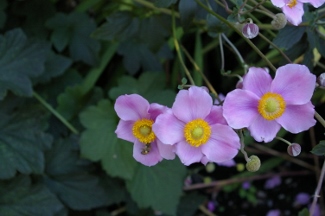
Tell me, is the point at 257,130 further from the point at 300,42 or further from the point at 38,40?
the point at 38,40

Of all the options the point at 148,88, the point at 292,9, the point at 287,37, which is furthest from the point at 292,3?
the point at 148,88

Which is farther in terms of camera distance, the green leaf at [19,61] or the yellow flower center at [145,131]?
the green leaf at [19,61]

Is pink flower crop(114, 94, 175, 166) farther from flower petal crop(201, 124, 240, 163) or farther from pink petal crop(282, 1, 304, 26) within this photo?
pink petal crop(282, 1, 304, 26)

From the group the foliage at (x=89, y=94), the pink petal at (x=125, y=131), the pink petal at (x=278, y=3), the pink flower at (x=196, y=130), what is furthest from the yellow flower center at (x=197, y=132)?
the foliage at (x=89, y=94)

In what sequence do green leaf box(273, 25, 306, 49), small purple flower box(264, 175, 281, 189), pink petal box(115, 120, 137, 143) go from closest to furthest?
pink petal box(115, 120, 137, 143) → green leaf box(273, 25, 306, 49) → small purple flower box(264, 175, 281, 189)

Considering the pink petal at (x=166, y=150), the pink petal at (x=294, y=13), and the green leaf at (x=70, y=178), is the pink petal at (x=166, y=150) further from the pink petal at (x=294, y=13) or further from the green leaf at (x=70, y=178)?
the green leaf at (x=70, y=178)

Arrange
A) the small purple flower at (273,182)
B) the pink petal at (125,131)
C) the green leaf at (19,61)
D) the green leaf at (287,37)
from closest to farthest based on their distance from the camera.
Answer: the pink petal at (125,131) < the green leaf at (287,37) < the green leaf at (19,61) < the small purple flower at (273,182)

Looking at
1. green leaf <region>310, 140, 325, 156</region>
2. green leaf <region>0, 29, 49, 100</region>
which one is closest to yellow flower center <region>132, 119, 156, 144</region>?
green leaf <region>310, 140, 325, 156</region>
